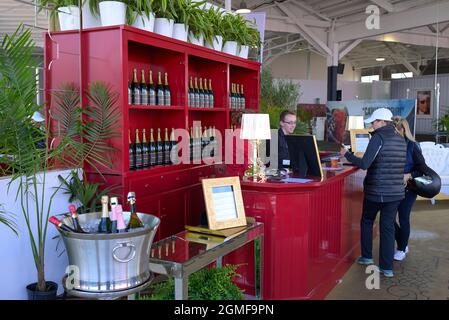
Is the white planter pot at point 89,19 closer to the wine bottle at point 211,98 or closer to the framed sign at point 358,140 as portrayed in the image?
the wine bottle at point 211,98

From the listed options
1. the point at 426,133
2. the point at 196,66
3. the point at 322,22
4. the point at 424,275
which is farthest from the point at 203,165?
the point at 426,133

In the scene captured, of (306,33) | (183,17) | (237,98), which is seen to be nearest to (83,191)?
(183,17)

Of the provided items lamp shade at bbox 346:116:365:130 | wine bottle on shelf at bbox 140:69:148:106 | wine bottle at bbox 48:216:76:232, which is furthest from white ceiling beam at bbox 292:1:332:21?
wine bottle at bbox 48:216:76:232

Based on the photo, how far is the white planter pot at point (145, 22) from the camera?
339 cm

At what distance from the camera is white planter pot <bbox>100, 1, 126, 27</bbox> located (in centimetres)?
318

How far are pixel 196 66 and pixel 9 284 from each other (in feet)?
9.45

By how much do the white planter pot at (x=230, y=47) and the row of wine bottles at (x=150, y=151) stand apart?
1194mm

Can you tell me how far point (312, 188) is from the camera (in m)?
3.55

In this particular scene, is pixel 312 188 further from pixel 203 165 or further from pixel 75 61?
pixel 75 61

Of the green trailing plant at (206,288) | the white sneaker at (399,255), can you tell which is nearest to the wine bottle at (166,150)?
the green trailing plant at (206,288)

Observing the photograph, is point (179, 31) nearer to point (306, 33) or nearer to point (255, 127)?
point (255, 127)

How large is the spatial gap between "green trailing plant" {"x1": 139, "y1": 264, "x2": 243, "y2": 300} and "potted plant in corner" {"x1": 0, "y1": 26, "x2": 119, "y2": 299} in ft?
2.30

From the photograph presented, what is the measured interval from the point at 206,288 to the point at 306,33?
37.8 ft

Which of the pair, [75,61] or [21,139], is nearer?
[21,139]
